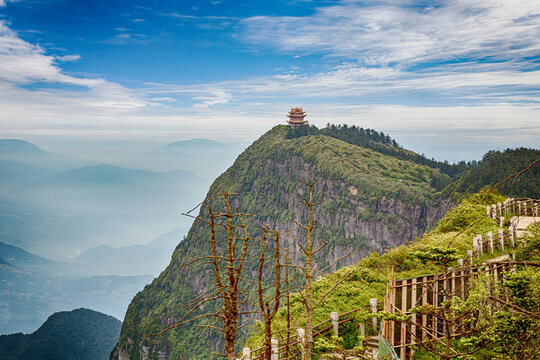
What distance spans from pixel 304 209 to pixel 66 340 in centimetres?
8587

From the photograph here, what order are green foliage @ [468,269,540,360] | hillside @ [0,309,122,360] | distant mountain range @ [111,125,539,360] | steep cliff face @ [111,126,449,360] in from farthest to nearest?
1. steep cliff face @ [111,126,449,360]
2. hillside @ [0,309,122,360]
3. distant mountain range @ [111,125,539,360]
4. green foliage @ [468,269,540,360]

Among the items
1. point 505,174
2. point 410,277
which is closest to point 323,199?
point 505,174

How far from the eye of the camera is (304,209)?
442 ft

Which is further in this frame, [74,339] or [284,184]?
[284,184]

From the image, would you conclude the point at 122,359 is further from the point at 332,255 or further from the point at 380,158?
the point at 380,158

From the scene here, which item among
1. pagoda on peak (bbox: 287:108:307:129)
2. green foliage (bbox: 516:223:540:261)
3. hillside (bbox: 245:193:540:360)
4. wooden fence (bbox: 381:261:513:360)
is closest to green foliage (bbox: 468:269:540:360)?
hillside (bbox: 245:193:540:360)

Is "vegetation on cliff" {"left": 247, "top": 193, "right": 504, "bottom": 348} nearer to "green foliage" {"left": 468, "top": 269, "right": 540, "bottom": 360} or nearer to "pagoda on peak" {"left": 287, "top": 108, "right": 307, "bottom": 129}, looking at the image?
"green foliage" {"left": 468, "top": 269, "right": 540, "bottom": 360}

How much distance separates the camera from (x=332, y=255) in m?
127

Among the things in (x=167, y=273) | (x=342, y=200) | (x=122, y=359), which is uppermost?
(x=342, y=200)

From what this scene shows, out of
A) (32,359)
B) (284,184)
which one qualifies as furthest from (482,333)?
(284,184)

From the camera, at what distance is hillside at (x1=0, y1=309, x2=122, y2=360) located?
105 meters

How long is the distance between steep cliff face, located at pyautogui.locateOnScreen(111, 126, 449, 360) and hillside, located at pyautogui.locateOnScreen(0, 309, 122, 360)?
11703mm

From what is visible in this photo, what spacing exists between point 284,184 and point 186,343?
72.5 m

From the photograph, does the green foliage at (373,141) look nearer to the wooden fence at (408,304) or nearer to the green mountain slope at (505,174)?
the green mountain slope at (505,174)
